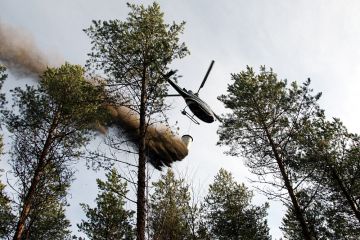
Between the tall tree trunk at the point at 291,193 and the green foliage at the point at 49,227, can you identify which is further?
the green foliage at the point at 49,227

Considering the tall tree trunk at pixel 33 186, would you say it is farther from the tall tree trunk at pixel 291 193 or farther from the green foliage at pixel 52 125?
the tall tree trunk at pixel 291 193

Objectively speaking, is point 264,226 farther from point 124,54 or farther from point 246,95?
point 124,54

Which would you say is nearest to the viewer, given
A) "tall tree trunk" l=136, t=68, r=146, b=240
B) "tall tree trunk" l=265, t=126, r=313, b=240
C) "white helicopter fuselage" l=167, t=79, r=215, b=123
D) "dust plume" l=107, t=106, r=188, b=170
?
"tall tree trunk" l=136, t=68, r=146, b=240

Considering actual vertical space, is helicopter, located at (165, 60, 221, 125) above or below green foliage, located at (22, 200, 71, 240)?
above

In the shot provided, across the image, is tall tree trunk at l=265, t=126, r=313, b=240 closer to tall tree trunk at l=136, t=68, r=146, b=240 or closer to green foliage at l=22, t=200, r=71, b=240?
tall tree trunk at l=136, t=68, r=146, b=240

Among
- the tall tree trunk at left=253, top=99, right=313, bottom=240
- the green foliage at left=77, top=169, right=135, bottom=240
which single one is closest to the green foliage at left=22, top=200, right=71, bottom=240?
the green foliage at left=77, top=169, right=135, bottom=240

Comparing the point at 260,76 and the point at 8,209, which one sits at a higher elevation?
the point at 260,76

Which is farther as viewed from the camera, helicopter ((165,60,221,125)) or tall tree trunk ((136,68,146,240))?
helicopter ((165,60,221,125))

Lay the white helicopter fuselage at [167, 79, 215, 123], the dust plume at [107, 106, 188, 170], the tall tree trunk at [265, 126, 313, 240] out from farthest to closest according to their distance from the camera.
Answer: the dust plume at [107, 106, 188, 170], the white helicopter fuselage at [167, 79, 215, 123], the tall tree trunk at [265, 126, 313, 240]

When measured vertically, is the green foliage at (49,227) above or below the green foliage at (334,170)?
below

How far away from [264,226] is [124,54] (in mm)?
11957

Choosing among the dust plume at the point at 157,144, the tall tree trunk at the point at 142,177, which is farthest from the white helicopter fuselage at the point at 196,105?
the dust plume at the point at 157,144

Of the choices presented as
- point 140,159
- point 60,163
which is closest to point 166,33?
point 140,159

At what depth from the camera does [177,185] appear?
215 inches
